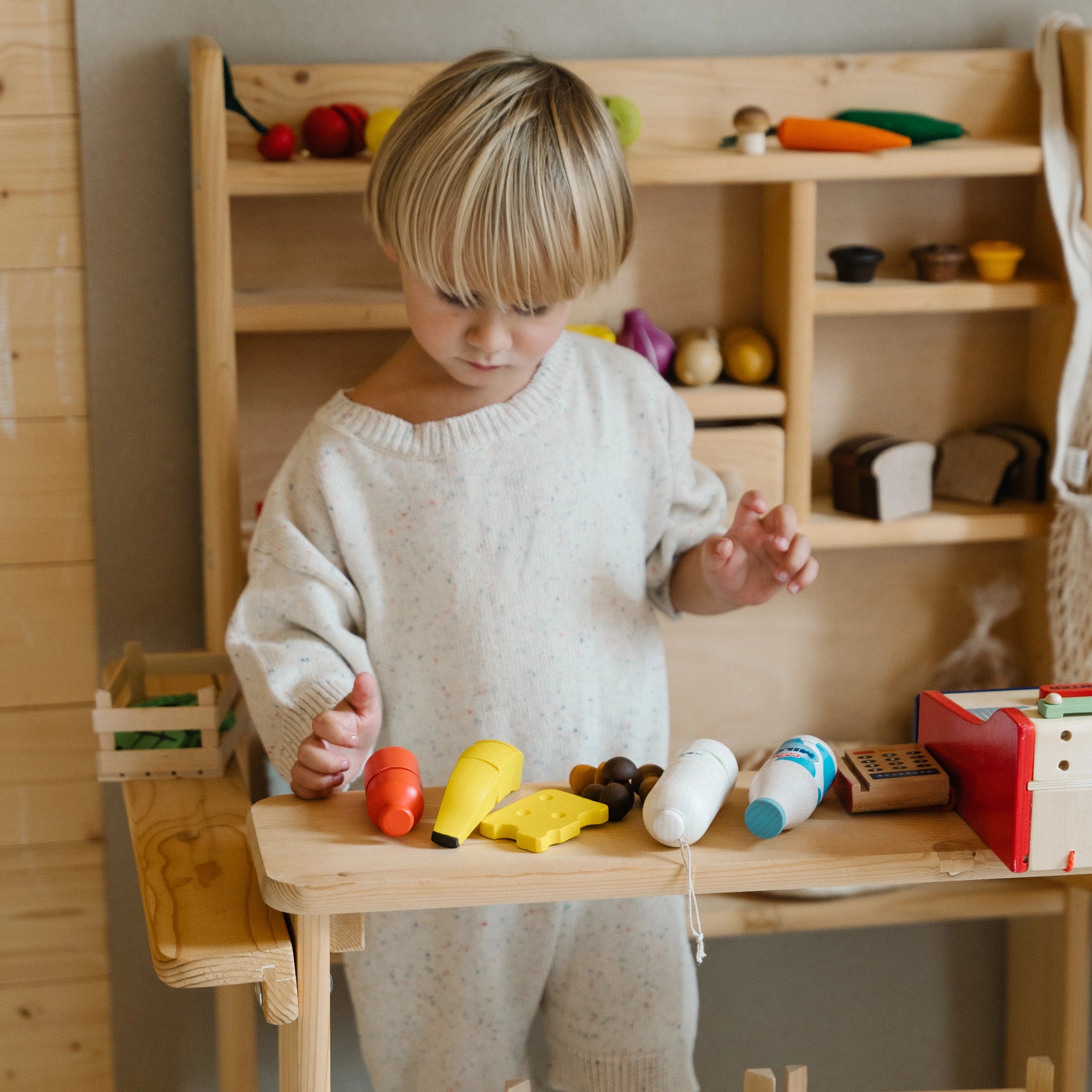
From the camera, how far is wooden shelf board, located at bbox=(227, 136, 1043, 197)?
100 centimetres

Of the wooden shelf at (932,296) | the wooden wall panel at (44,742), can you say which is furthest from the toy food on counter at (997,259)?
the wooden wall panel at (44,742)

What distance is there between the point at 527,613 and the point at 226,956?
341 millimetres

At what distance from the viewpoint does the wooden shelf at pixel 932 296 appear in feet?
3.52

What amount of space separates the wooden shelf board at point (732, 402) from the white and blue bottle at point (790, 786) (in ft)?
1.41

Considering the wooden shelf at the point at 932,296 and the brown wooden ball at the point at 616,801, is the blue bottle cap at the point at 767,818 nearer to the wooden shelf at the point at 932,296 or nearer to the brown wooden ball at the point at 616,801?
the brown wooden ball at the point at 616,801

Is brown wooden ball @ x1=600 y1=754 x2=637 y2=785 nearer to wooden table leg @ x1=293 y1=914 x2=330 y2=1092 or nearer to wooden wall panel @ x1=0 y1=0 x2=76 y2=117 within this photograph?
wooden table leg @ x1=293 y1=914 x2=330 y2=1092

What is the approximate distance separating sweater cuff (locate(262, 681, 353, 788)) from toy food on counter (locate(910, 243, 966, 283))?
2.17 ft

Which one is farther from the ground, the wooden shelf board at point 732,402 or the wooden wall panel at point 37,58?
the wooden wall panel at point 37,58

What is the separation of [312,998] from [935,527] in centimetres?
72

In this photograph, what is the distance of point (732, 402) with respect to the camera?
1071mm

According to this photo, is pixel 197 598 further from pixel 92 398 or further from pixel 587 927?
pixel 587 927

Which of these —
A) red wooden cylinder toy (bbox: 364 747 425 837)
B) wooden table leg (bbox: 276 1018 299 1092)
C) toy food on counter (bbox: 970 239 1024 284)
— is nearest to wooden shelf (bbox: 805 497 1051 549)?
toy food on counter (bbox: 970 239 1024 284)

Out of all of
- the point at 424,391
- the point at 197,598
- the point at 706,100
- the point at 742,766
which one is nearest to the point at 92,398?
the point at 197,598

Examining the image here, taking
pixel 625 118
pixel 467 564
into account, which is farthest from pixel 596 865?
pixel 625 118
